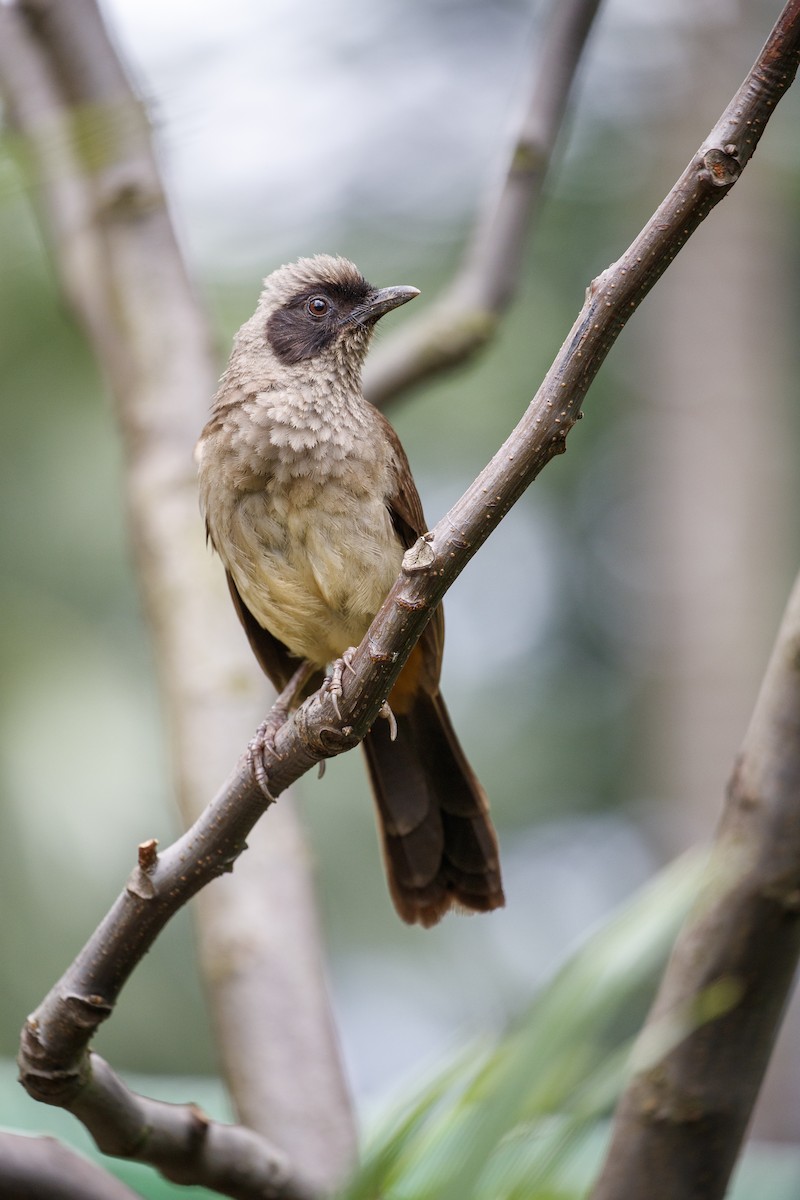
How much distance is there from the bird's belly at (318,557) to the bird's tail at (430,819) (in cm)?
29

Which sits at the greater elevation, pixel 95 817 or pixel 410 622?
pixel 410 622

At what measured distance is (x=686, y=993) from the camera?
6.64 feet

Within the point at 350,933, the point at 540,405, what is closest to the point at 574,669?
the point at 350,933

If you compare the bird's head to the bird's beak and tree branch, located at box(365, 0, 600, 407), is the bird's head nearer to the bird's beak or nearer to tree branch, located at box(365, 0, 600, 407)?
the bird's beak

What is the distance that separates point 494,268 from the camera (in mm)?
3535

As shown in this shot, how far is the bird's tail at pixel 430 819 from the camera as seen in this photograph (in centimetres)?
284

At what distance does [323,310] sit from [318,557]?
87 cm

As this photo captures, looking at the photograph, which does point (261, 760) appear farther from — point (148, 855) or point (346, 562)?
point (346, 562)

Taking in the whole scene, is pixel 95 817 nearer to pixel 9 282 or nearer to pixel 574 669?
pixel 9 282

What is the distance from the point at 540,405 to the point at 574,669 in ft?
19.9

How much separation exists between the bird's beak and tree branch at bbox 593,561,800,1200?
5.30ft

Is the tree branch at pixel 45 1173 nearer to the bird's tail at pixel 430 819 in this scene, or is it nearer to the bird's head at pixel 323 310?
the bird's tail at pixel 430 819

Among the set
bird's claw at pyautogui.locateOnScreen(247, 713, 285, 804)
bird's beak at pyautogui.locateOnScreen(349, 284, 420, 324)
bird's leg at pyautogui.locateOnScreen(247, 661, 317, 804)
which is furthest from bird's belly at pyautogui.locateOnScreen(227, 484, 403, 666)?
bird's beak at pyautogui.locateOnScreen(349, 284, 420, 324)

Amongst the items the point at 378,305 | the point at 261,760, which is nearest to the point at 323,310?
the point at 378,305
